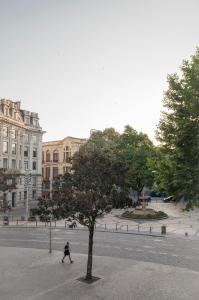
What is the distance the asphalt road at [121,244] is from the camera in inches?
1011

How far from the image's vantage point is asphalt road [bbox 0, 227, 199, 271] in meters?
25.7

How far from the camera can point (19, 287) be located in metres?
18.8

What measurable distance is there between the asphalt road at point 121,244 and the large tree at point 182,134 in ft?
26.0

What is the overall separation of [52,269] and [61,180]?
22.0 feet

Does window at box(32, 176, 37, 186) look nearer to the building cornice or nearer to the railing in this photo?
the building cornice

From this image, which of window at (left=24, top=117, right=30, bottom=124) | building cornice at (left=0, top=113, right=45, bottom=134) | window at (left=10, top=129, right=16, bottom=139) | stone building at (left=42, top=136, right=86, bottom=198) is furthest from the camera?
stone building at (left=42, top=136, right=86, bottom=198)

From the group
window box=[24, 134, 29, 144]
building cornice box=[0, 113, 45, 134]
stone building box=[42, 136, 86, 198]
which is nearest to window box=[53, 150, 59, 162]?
stone building box=[42, 136, 86, 198]

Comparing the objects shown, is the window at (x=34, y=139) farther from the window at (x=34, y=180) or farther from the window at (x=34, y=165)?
the window at (x=34, y=180)

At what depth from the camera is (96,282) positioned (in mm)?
19703

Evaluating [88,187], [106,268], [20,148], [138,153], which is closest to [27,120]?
[20,148]

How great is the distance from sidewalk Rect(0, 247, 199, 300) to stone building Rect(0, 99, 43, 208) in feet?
112

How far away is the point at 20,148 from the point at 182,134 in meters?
53.8

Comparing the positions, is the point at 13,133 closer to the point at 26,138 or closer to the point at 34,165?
the point at 26,138

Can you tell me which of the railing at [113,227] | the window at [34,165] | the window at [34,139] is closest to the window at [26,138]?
the window at [34,139]
